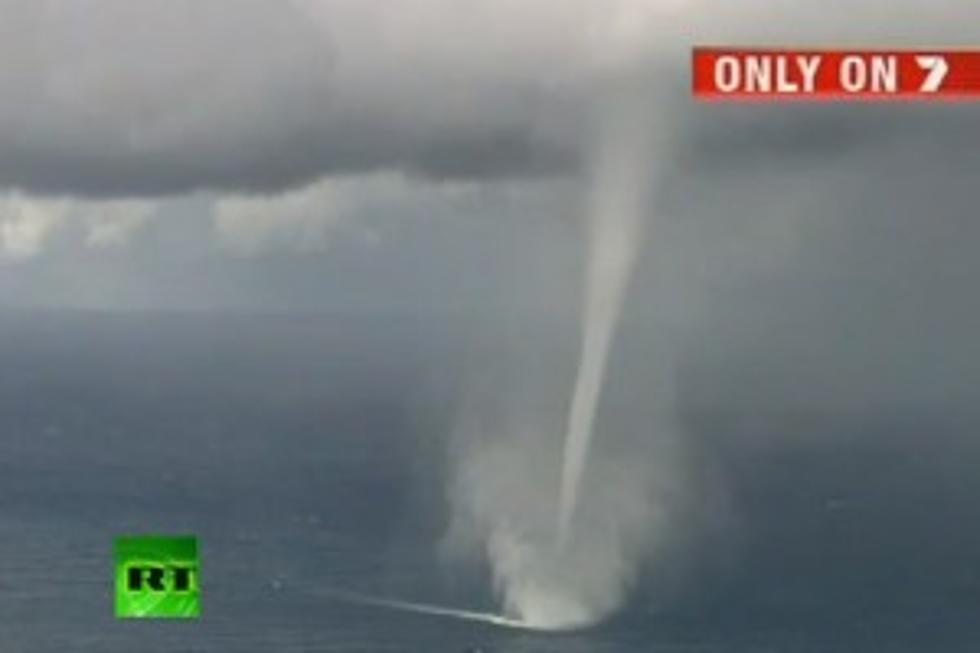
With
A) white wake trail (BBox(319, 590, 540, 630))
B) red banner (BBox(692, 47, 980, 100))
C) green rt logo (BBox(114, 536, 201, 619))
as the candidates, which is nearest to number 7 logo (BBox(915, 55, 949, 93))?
red banner (BBox(692, 47, 980, 100))

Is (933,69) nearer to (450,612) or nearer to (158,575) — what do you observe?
(158,575)

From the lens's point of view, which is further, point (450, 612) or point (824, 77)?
point (450, 612)

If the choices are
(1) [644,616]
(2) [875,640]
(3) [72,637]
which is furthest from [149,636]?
(2) [875,640]

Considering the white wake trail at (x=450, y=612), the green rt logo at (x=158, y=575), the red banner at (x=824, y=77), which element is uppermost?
the red banner at (x=824, y=77)

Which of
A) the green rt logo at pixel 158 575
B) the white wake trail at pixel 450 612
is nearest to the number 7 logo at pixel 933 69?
the green rt logo at pixel 158 575

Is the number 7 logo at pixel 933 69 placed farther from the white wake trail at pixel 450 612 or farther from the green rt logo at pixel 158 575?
the white wake trail at pixel 450 612

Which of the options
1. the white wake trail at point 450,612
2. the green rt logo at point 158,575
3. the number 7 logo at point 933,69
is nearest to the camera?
the green rt logo at point 158,575

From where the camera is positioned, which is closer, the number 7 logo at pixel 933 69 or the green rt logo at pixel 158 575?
the green rt logo at pixel 158 575

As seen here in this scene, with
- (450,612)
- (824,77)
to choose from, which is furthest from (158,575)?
(450,612)

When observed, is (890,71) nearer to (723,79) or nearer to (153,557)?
(723,79)
